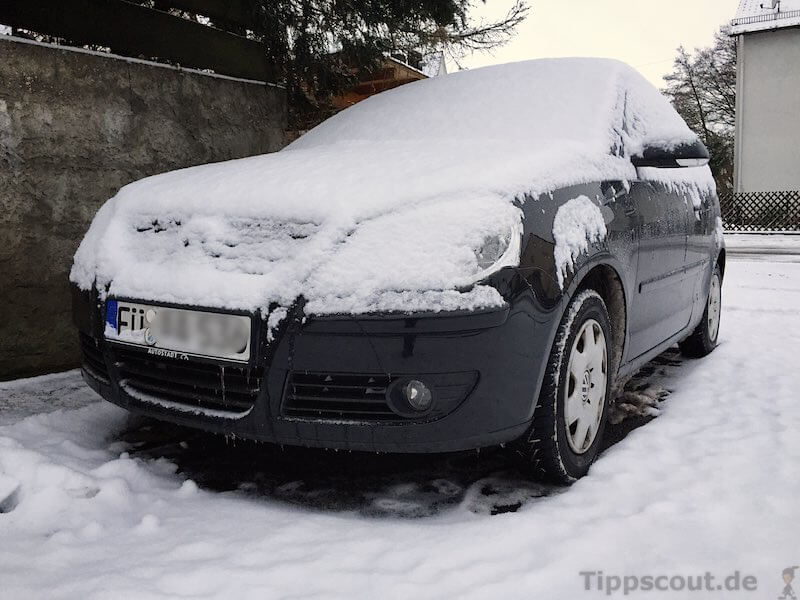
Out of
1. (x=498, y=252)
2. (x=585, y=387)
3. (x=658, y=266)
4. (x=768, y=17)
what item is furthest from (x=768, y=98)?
(x=498, y=252)

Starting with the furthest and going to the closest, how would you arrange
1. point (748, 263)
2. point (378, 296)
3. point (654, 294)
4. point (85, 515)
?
point (748, 263)
point (654, 294)
point (85, 515)
point (378, 296)

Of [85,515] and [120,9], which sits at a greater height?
[120,9]

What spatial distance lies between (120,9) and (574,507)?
364 centimetres

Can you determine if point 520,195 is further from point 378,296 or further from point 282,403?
point 282,403

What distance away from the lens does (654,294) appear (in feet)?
11.0

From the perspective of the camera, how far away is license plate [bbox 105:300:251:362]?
89.9 inches

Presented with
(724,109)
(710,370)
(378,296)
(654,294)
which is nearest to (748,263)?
(710,370)

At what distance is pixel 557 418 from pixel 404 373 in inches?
23.4

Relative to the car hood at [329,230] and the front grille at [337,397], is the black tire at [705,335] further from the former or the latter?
the front grille at [337,397]

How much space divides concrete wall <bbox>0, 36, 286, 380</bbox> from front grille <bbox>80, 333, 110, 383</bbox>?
114 centimetres

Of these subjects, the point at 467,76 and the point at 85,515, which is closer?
the point at 85,515

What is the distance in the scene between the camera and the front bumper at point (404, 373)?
85.9 inches

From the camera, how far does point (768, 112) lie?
23234mm

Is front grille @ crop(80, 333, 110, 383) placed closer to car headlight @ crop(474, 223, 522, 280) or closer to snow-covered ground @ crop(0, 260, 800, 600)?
snow-covered ground @ crop(0, 260, 800, 600)
